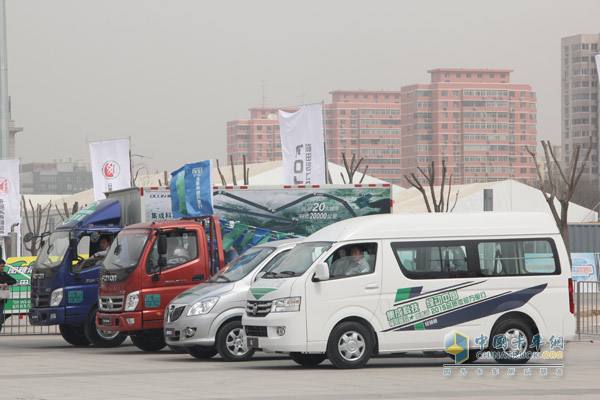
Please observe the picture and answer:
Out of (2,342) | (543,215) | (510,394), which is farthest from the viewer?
(2,342)

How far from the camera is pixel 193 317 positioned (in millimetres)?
19328

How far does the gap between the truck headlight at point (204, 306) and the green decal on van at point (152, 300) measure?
1.95 m

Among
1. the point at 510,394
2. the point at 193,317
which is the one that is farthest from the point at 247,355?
the point at 510,394

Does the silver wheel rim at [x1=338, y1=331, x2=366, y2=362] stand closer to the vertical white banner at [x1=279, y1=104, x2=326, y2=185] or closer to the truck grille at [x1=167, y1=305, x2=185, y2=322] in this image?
the truck grille at [x1=167, y1=305, x2=185, y2=322]

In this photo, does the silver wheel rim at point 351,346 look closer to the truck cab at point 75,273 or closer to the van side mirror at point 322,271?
the van side mirror at point 322,271

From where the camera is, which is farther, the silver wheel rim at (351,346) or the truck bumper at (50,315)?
the truck bumper at (50,315)

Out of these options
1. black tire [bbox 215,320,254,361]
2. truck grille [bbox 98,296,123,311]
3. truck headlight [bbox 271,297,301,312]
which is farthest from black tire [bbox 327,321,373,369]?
truck grille [bbox 98,296,123,311]

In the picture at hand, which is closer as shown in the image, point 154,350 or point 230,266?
point 230,266

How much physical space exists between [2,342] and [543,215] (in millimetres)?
12463

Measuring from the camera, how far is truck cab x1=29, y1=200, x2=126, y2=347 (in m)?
23.4

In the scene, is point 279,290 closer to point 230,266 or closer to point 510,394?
point 230,266

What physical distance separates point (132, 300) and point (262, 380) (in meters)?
5.89

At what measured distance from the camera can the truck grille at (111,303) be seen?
21.3m

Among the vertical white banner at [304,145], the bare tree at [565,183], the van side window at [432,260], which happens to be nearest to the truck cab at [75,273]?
the van side window at [432,260]
